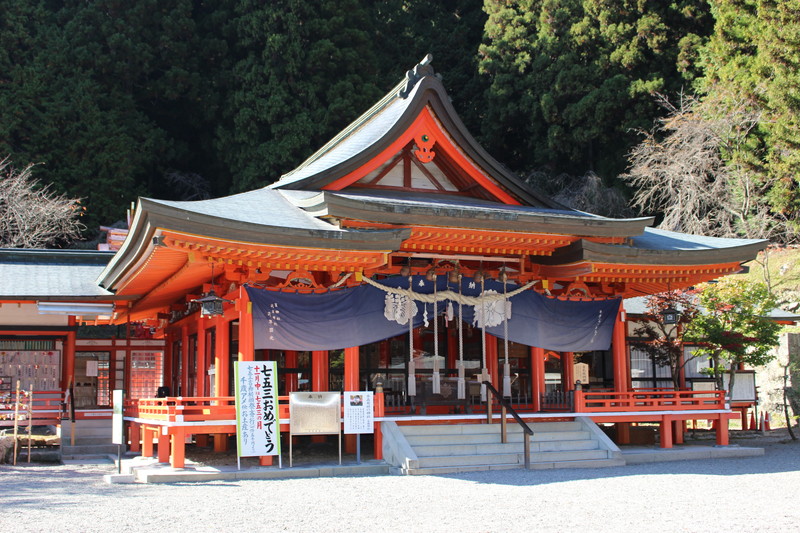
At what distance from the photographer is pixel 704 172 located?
30.0 meters

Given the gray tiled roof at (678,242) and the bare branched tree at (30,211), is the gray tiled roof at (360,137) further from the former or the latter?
the bare branched tree at (30,211)

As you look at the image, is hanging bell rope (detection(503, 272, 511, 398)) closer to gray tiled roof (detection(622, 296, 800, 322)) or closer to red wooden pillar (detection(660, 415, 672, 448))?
red wooden pillar (detection(660, 415, 672, 448))

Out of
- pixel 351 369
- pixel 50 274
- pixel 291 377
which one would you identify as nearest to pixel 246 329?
pixel 351 369

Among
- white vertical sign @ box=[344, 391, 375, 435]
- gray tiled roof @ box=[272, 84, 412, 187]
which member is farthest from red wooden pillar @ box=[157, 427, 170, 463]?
gray tiled roof @ box=[272, 84, 412, 187]

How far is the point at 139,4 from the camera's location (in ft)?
113

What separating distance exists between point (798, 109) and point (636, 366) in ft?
40.2

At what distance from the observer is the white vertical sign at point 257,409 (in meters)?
11.8

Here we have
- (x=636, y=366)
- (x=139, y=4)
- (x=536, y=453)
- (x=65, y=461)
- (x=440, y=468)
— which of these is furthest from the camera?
(x=139, y=4)

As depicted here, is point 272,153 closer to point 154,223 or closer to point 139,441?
A: point 139,441

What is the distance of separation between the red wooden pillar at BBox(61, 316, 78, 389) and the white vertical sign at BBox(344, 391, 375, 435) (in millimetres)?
8256

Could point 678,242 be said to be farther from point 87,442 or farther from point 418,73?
point 87,442

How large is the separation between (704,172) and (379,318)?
20.5 meters

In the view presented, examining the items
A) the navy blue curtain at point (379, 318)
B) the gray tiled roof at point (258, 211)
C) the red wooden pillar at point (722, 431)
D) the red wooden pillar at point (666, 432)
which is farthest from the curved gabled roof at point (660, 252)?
the gray tiled roof at point (258, 211)

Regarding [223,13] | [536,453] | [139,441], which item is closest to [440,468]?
[536,453]
